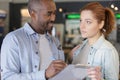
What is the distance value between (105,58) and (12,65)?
0.53 metres

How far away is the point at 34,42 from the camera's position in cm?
161

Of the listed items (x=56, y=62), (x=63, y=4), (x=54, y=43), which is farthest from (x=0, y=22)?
(x=56, y=62)

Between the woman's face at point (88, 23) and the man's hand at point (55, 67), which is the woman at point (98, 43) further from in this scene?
the man's hand at point (55, 67)

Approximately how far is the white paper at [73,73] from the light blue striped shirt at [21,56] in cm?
10

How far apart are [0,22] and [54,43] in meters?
5.15

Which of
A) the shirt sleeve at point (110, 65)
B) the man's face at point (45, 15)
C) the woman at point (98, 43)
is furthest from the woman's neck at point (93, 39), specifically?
the man's face at point (45, 15)

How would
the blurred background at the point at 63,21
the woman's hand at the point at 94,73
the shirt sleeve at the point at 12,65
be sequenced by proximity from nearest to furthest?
the woman's hand at the point at 94,73 < the shirt sleeve at the point at 12,65 < the blurred background at the point at 63,21

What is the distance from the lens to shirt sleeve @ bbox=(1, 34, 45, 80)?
1470 millimetres

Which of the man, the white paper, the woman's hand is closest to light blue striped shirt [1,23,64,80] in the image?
the man

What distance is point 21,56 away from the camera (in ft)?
4.97

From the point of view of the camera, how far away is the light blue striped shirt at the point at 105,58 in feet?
5.07

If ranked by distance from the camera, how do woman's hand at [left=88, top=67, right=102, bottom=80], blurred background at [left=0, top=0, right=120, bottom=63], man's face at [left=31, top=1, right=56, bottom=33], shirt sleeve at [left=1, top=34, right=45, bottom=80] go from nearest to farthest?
woman's hand at [left=88, top=67, right=102, bottom=80], shirt sleeve at [left=1, top=34, right=45, bottom=80], man's face at [left=31, top=1, right=56, bottom=33], blurred background at [left=0, top=0, right=120, bottom=63]

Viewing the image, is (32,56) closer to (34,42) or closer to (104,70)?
(34,42)

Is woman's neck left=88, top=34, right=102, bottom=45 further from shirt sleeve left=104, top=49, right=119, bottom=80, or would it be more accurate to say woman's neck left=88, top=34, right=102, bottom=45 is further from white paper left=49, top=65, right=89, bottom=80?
white paper left=49, top=65, right=89, bottom=80
